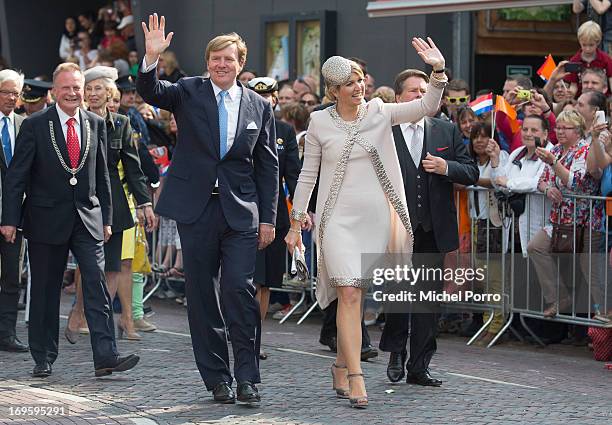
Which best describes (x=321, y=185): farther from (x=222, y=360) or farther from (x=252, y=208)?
(x=222, y=360)

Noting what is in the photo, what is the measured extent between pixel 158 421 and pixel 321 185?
184cm

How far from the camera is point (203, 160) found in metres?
8.68

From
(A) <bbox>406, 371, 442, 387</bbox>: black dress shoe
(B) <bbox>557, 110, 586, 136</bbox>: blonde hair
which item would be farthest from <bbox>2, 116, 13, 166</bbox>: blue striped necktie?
(B) <bbox>557, 110, 586, 136</bbox>: blonde hair

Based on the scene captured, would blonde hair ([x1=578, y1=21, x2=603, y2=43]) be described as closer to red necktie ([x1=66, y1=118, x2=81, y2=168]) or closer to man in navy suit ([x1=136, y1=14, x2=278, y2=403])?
man in navy suit ([x1=136, y1=14, x2=278, y2=403])

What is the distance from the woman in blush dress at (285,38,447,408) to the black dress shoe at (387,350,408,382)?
68 cm

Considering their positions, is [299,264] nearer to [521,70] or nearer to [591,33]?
[591,33]

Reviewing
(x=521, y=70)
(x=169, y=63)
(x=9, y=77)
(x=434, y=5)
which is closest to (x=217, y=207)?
(x=9, y=77)

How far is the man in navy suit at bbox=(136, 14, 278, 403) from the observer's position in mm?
8633

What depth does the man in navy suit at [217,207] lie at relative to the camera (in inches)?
340

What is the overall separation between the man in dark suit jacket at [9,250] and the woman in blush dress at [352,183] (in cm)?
324

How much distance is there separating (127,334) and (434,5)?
5.94 meters

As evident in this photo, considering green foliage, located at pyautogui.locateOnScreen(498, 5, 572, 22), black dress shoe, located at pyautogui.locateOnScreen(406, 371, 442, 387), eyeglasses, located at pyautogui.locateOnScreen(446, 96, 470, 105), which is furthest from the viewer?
green foliage, located at pyautogui.locateOnScreen(498, 5, 572, 22)

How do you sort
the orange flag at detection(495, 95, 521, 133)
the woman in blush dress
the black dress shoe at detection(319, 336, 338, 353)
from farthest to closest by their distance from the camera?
the orange flag at detection(495, 95, 521, 133), the black dress shoe at detection(319, 336, 338, 353), the woman in blush dress

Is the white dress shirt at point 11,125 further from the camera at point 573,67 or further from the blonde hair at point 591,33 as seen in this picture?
the blonde hair at point 591,33
